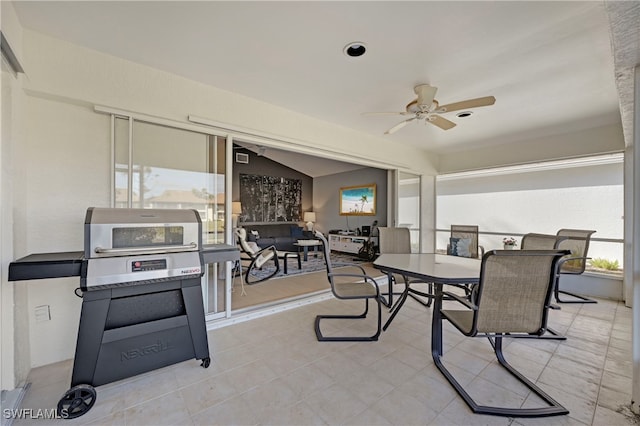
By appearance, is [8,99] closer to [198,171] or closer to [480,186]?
[198,171]

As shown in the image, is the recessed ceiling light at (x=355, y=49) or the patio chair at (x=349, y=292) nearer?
the recessed ceiling light at (x=355, y=49)

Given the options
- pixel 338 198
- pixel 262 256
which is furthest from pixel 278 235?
pixel 262 256

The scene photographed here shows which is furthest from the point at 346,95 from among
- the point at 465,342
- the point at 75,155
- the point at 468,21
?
the point at 465,342

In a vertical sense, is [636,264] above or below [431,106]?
below

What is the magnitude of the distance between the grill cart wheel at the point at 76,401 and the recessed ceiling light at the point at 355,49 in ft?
9.60

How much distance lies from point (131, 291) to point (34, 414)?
827mm

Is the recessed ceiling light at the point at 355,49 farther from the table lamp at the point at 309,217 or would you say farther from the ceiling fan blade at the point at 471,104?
the table lamp at the point at 309,217

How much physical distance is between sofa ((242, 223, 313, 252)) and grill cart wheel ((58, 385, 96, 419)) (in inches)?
199

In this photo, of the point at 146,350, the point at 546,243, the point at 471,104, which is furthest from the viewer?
the point at 546,243

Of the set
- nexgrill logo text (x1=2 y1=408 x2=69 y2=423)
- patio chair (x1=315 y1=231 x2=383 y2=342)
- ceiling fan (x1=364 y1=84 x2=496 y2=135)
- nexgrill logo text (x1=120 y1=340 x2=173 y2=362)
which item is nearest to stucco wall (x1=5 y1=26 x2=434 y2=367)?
nexgrill logo text (x1=2 y1=408 x2=69 y2=423)

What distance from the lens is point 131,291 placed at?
176 centimetres

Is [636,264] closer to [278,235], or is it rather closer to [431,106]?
[431,106]

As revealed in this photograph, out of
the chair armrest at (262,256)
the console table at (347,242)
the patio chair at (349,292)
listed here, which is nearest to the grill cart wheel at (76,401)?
the patio chair at (349,292)

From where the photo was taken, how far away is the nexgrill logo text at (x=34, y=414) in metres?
1.52
